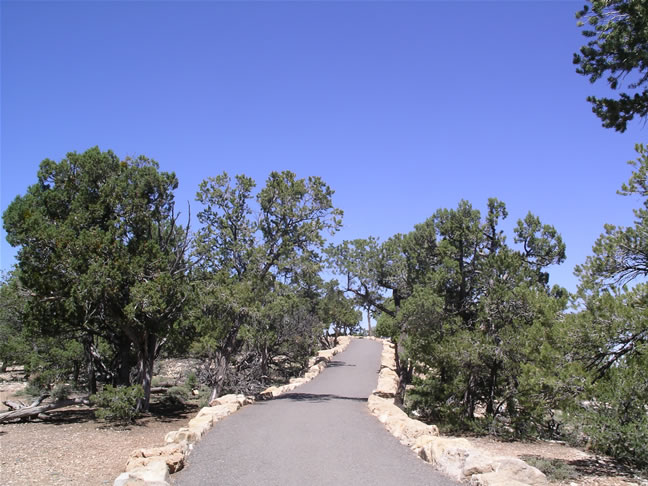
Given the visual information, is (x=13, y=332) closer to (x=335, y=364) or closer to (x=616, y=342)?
(x=335, y=364)

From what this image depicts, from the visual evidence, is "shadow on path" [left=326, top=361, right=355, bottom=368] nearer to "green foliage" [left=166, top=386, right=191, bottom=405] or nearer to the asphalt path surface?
"green foliage" [left=166, top=386, right=191, bottom=405]

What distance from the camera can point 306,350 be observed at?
29250 millimetres

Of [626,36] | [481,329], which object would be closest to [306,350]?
[481,329]

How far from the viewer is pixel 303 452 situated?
9141 mm

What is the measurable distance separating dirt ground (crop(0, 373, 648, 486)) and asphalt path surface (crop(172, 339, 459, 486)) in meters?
2.19

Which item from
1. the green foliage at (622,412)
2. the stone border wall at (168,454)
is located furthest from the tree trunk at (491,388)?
the stone border wall at (168,454)

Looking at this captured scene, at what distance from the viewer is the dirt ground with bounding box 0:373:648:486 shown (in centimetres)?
880

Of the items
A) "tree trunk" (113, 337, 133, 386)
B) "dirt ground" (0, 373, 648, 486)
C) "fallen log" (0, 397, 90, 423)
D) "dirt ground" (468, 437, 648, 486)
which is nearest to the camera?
"dirt ground" (468, 437, 648, 486)

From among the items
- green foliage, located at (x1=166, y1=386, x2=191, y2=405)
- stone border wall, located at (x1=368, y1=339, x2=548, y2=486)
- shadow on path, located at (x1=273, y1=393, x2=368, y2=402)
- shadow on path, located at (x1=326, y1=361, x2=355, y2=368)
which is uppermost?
stone border wall, located at (x1=368, y1=339, x2=548, y2=486)

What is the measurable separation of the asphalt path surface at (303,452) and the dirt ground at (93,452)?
219 cm

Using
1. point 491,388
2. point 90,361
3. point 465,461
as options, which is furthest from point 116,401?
point 491,388

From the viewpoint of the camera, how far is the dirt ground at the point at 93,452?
8798 mm

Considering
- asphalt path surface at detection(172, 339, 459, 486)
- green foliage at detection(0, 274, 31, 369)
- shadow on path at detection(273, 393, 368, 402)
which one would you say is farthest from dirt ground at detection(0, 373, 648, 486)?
green foliage at detection(0, 274, 31, 369)

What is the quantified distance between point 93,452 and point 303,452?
5.76 m
